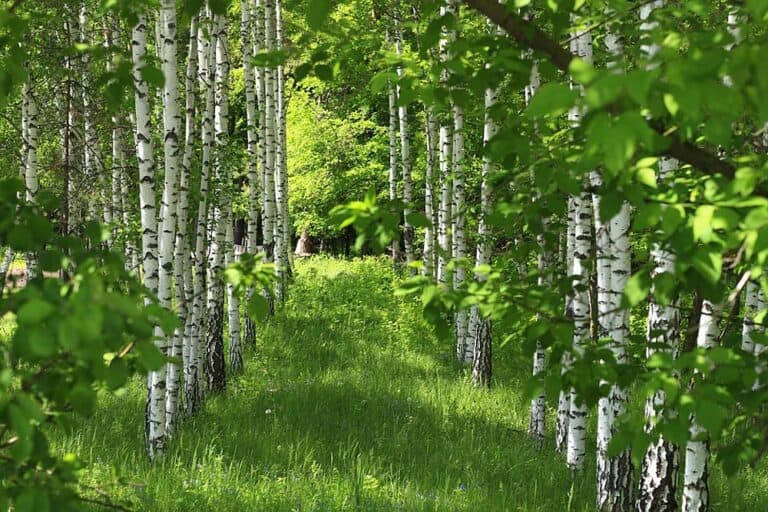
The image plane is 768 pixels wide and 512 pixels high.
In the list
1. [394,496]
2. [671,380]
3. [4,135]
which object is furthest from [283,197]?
[671,380]

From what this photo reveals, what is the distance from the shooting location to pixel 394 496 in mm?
5594

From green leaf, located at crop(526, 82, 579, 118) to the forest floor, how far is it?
5.56 feet

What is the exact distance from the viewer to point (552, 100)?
62.0 inches

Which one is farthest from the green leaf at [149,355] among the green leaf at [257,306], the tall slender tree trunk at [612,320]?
the tall slender tree trunk at [612,320]

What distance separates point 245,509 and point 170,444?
1.95 meters

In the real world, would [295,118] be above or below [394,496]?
above

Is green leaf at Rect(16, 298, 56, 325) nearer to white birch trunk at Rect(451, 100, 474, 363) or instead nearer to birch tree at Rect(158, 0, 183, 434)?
birch tree at Rect(158, 0, 183, 434)

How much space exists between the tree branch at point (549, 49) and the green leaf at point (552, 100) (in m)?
0.89

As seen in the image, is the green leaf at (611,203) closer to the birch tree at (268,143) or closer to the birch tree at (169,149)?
the birch tree at (169,149)

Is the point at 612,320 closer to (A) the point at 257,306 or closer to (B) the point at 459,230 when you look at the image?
(A) the point at 257,306

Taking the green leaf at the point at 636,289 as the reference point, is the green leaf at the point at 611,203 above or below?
above

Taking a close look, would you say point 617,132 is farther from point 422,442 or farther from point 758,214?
point 422,442

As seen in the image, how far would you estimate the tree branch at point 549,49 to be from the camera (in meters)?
2.41

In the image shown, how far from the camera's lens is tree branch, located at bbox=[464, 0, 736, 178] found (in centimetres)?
241
